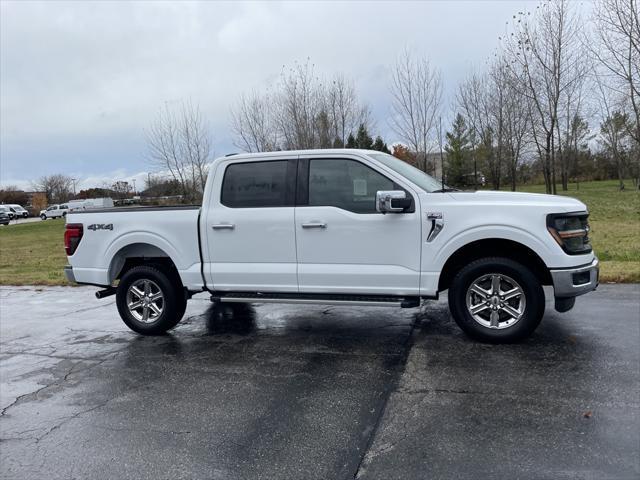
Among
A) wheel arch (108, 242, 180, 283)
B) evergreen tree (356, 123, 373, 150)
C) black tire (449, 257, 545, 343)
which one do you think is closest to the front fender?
black tire (449, 257, 545, 343)

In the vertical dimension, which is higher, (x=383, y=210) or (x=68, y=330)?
(x=383, y=210)

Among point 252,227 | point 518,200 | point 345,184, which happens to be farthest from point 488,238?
point 252,227

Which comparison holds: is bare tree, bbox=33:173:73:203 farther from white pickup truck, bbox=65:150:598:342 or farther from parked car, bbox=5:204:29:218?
white pickup truck, bbox=65:150:598:342

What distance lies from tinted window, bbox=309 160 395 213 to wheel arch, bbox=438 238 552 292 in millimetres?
992

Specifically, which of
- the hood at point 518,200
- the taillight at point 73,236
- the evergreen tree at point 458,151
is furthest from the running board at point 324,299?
the evergreen tree at point 458,151

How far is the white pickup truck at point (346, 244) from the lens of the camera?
499 centimetres

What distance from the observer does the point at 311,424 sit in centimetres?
364

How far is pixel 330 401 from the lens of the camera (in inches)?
158

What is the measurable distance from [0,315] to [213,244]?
4684 mm

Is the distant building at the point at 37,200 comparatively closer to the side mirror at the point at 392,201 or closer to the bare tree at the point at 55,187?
the bare tree at the point at 55,187

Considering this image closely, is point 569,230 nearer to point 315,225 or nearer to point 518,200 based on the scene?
point 518,200

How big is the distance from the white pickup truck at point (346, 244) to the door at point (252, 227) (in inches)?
0.5

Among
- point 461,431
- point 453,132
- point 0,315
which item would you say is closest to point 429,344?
point 461,431

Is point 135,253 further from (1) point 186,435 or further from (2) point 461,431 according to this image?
(2) point 461,431
